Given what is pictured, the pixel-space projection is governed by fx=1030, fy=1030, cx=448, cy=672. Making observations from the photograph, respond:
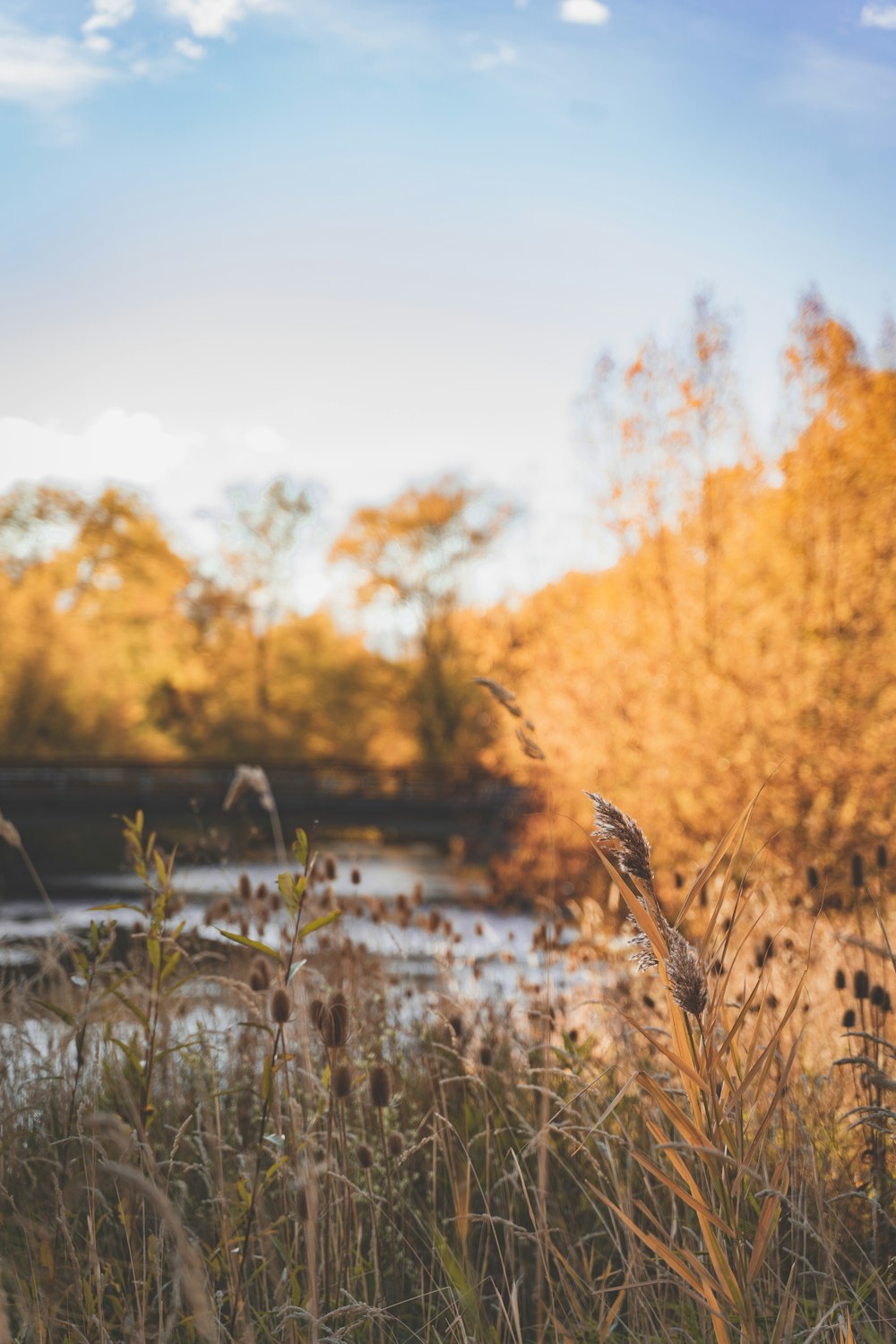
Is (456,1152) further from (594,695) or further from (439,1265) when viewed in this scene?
(594,695)

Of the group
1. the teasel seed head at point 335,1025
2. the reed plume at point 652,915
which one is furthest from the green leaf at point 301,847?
the reed plume at point 652,915

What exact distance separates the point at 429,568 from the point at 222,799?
11071mm

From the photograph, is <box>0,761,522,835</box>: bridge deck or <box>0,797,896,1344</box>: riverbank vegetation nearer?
<box>0,797,896,1344</box>: riverbank vegetation

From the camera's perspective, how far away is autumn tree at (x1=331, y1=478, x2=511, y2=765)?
33.6m

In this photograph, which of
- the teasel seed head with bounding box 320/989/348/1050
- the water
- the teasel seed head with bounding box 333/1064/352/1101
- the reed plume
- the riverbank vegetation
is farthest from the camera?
the water

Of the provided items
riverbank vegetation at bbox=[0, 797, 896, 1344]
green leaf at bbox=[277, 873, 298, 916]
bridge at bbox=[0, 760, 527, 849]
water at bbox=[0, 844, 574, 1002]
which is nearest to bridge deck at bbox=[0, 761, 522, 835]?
bridge at bbox=[0, 760, 527, 849]

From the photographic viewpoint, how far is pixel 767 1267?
1.88 meters

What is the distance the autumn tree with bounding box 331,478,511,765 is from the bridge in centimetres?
278

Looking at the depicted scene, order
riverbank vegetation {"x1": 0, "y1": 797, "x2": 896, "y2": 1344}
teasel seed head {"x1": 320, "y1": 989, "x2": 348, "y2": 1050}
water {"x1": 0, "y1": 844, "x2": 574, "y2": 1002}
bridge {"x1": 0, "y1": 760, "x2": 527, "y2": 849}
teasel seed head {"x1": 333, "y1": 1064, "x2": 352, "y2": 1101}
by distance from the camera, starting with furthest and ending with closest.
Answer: bridge {"x1": 0, "y1": 760, "x2": 527, "y2": 849}, water {"x1": 0, "y1": 844, "x2": 574, "y2": 1002}, teasel seed head {"x1": 333, "y1": 1064, "x2": 352, "y2": 1101}, teasel seed head {"x1": 320, "y1": 989, "x2": 348, "y2": 1050}, riverbank vegetation {"x1": 0, "y1": 797, "x2": 896, "y2": 1344}

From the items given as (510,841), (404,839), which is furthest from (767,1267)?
(404,839)

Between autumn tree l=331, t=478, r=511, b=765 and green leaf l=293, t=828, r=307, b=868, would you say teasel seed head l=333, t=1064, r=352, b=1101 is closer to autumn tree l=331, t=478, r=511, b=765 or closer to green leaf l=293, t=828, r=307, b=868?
green leaf l=293, t=828, r=307, b=868

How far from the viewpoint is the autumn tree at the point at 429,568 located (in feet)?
110

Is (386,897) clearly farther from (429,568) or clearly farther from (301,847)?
(429,568)

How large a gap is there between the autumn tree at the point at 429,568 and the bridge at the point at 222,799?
2784 millimetres
